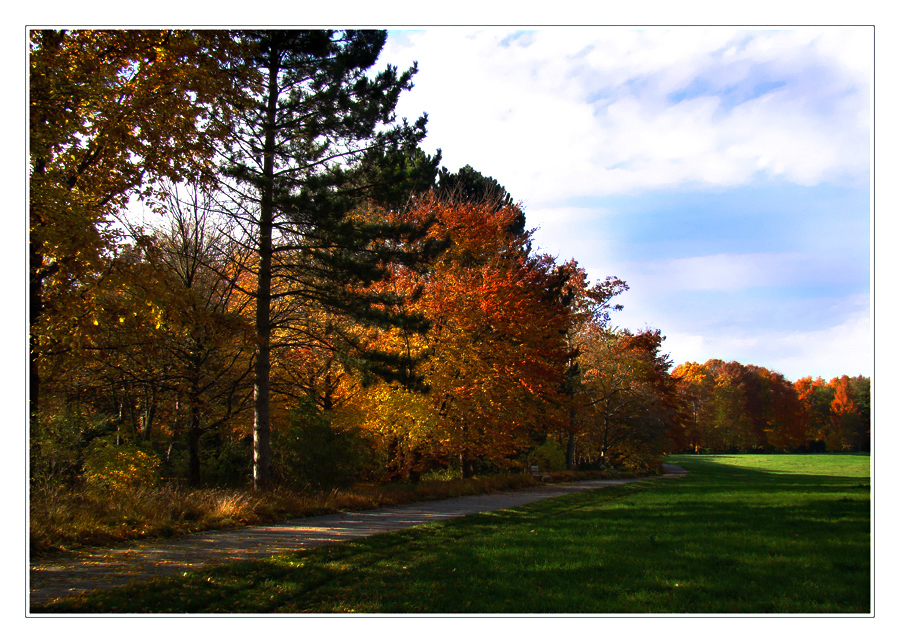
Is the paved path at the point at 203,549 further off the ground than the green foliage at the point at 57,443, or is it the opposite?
the green foliage at the point at 57,443

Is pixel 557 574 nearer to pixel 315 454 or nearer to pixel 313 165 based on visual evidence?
pixel 315 454

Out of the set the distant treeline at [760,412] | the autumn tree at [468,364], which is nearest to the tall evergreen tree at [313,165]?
the autumn tree at [468,364]

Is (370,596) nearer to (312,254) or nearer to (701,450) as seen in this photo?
(312,254)

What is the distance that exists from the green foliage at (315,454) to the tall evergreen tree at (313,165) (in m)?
1.28

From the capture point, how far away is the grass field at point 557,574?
15.4 feet

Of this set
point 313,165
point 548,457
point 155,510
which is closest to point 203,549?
point 155,510

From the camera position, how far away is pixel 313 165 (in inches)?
517

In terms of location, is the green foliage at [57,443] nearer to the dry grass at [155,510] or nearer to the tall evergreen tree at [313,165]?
the dry grass at [155,510]

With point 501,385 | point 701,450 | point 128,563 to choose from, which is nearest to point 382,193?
point 501,385

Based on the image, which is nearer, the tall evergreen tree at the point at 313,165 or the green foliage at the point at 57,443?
the green foliage at the point at 57,443

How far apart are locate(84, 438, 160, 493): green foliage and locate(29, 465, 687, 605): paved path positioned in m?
4.60

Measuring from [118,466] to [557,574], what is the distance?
10.4 meters

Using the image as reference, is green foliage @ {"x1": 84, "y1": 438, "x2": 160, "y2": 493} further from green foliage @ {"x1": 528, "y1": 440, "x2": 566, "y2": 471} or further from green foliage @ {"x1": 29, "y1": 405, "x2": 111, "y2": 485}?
green foliage @ {"x1": 528, "y1": 440, "x2": 566, "y2": 471}

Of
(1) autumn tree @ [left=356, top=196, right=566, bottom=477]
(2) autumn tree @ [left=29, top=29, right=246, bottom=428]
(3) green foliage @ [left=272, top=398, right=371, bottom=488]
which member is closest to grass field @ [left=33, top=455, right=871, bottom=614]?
(2) autumn tree @ [left=29, top=29, right=246, bottom=428]
